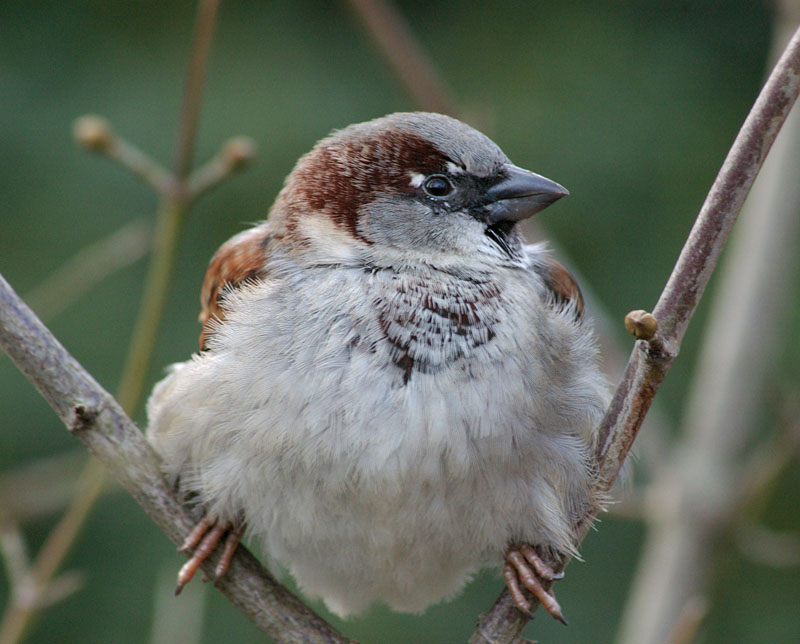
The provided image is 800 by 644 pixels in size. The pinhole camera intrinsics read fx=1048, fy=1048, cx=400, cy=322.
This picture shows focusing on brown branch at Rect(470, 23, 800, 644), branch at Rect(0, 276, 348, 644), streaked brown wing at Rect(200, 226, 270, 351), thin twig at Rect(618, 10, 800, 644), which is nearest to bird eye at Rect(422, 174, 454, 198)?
streaked brown wing at Rect(200, 226, 270, 351)

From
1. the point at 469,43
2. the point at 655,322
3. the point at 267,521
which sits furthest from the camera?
the point at 469,43

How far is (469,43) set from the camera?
446 centimetres

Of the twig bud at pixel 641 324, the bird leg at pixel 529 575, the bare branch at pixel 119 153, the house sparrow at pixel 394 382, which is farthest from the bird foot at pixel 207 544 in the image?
the twig bud at pixel 641 324

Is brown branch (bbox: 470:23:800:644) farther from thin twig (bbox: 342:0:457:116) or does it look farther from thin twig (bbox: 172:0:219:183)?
thin twig (bbox: 342:0:457:116)

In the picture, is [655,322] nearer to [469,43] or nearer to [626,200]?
[626,200]

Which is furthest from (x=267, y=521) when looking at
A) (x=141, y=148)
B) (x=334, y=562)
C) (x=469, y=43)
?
(x=469, y=43)

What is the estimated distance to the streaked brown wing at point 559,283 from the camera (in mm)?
2180

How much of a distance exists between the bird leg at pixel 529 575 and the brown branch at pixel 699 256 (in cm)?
28

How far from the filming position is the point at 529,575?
1.94 metres

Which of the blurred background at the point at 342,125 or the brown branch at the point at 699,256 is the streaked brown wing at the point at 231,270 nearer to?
the brown branch at the point at 699,256

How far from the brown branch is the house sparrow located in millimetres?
240

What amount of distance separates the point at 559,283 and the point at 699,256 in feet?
2.36

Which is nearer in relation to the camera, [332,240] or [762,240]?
[332,240]

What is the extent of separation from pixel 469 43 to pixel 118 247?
255cm
